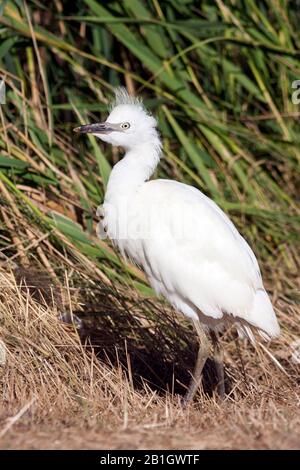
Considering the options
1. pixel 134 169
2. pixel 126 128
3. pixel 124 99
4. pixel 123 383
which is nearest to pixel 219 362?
pixel 123 383

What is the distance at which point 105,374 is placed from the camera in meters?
4.62

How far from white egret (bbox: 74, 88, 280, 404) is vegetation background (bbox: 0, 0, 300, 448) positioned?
0.43 m

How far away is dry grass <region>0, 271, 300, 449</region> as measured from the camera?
3.40m

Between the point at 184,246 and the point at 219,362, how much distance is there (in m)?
0.69

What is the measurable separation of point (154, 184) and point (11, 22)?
1576 millimetres

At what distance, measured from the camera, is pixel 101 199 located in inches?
219

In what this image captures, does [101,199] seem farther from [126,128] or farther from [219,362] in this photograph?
[219,362]

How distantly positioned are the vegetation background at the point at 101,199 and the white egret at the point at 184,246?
0.43m

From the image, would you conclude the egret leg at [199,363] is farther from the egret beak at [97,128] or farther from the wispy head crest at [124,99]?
the wispy head crest at [124,99]

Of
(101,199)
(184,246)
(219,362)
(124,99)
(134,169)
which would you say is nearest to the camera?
(184,246)

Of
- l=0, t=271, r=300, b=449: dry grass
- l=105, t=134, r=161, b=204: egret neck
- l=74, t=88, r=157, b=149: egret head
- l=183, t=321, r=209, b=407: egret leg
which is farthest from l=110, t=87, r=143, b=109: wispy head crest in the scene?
l=183, t=321, r=209, b=407: egret leg

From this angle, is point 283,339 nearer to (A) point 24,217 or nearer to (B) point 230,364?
(B) point 230,364

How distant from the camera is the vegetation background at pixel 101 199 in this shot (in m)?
4.14
